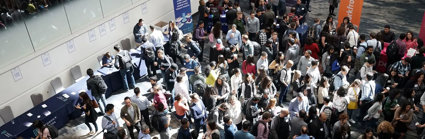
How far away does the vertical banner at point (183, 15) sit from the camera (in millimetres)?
13273

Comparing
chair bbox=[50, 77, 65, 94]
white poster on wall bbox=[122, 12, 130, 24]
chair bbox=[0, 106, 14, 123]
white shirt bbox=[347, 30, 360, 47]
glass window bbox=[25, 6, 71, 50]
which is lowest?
chair bbox=[0, 106, 14, 123]

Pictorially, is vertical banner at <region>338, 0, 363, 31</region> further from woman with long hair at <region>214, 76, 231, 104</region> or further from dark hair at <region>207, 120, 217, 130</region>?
dark hair at <region>207, 120, 217, 130</region>

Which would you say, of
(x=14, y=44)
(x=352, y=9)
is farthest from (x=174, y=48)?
(x=352, y=9)

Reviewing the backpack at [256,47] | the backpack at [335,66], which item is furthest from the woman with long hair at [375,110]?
the backpack at [256,47]

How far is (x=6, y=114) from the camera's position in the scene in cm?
963

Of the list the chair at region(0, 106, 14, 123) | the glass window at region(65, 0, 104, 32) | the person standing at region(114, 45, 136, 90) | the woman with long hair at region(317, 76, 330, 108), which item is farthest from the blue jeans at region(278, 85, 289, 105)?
the chair at region(0, 106, 14, 123)

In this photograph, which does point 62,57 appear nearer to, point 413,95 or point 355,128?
point 355,128

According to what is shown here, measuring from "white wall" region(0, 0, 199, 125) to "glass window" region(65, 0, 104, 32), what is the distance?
16cm

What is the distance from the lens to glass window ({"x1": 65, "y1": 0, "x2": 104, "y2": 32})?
35.5ft

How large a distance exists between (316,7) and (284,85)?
7156 millimetres

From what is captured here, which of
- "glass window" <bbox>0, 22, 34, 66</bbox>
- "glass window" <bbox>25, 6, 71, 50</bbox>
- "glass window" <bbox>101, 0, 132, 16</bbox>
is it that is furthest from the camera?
"glass window" <bbox>101, 0, 132, 16</bbox>

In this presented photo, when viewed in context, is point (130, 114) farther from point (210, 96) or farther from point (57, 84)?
point (57, 84)

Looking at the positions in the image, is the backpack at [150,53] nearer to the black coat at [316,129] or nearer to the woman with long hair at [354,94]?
the black coat at [316,129]

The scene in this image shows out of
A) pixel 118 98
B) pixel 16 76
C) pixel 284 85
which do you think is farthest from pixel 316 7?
pixel 16 76
